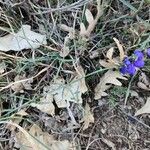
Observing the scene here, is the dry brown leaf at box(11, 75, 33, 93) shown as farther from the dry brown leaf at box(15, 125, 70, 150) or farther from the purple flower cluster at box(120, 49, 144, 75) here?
the purple flower cluster at box(120, 49, 144, 75)

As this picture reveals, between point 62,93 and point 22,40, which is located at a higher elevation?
point 22,40

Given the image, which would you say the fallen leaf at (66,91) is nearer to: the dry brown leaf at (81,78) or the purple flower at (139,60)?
the dry brown leaf at (81,78)

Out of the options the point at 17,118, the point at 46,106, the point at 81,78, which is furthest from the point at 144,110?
the point at 17,118

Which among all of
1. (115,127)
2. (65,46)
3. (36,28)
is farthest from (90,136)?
(36,28)

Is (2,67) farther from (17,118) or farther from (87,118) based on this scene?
(87,118)

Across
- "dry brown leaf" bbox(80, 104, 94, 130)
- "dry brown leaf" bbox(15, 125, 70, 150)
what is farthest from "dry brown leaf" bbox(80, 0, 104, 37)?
"dry brown leaf" bbox(15, 125, 70, 150)

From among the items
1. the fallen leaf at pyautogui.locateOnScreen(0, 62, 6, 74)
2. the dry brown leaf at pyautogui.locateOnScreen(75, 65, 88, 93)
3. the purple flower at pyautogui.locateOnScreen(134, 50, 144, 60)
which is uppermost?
the fallen leaf at pyautogui.locateOnScreen(0, 62, 6, 74)
